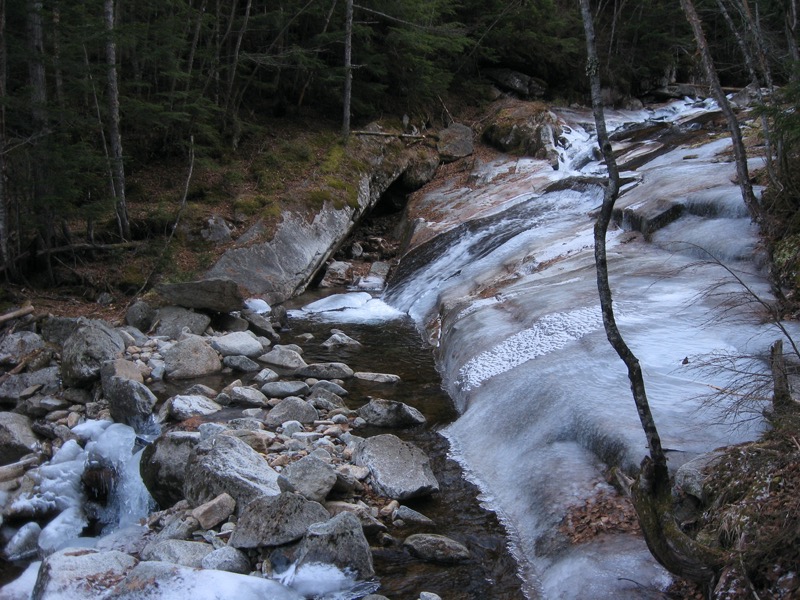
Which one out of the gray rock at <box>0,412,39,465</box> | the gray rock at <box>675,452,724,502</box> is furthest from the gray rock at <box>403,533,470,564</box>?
the gray rock at <box>0,412,39,465</box>

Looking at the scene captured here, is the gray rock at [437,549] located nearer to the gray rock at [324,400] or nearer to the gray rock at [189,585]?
the gray rock at [189,585]

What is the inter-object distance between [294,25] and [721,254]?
1641 centimetres

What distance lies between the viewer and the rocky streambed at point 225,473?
205 inches

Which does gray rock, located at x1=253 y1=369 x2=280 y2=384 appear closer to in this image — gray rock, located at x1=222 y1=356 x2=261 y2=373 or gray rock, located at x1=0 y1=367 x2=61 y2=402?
gray rock, located at x1=222 y1=356 x2=261 y2=373

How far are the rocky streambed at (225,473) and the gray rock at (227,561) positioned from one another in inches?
0.4

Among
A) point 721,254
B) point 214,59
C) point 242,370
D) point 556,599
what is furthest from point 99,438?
point 214,59

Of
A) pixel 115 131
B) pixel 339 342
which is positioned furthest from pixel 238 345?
pixel 115 131

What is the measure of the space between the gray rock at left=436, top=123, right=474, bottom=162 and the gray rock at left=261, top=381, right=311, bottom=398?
14473mm

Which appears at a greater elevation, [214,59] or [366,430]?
[214,59]

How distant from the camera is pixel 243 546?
5477mm

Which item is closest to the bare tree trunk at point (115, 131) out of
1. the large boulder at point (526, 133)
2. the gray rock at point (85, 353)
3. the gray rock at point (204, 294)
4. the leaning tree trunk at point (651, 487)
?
the gray rock at point (204, 294)

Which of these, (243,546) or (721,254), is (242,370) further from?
(721,254)

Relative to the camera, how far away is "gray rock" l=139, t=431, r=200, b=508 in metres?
6.83

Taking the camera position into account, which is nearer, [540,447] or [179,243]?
[540,447]
